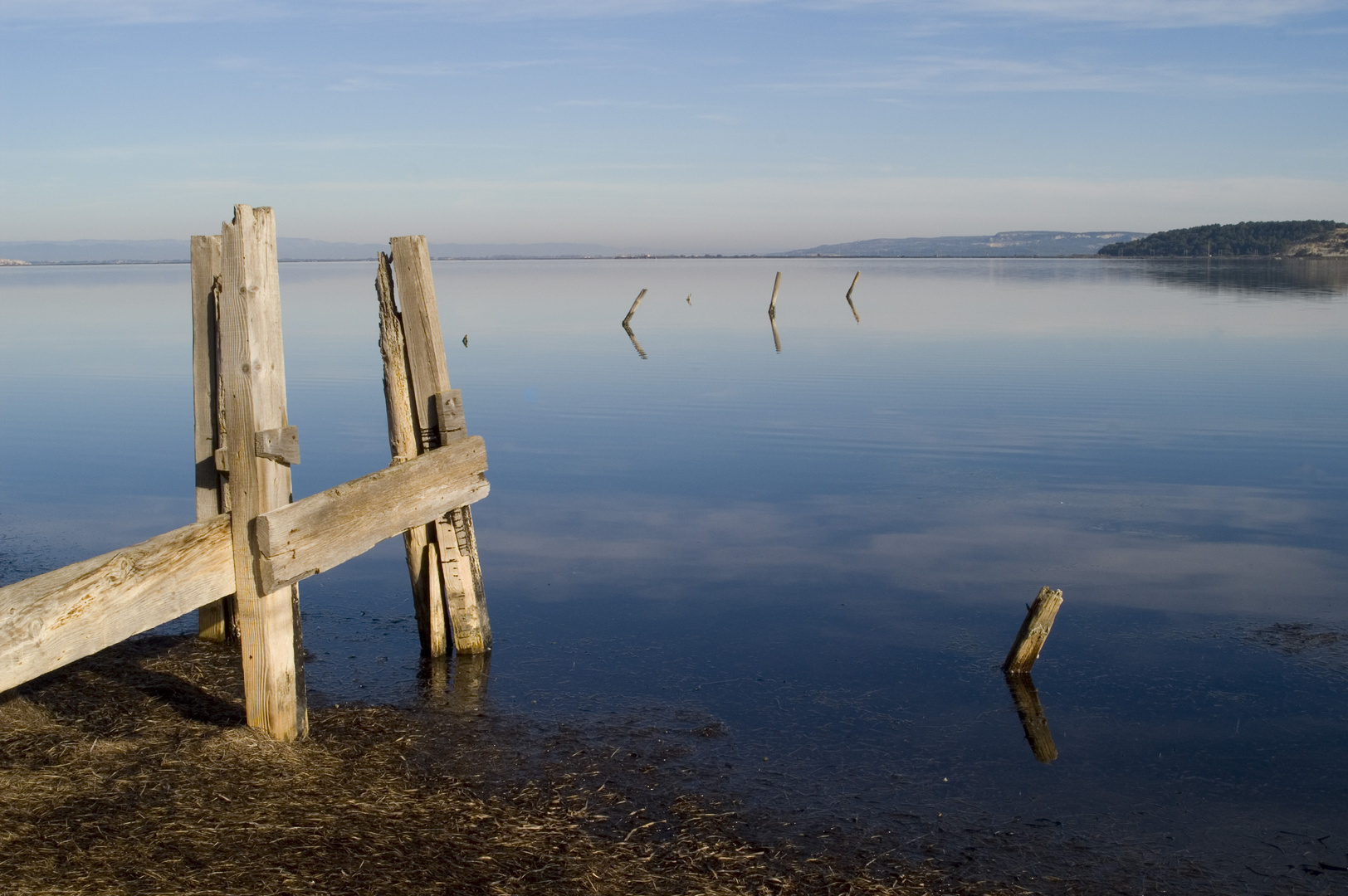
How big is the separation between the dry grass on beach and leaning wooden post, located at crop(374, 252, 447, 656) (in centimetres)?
181

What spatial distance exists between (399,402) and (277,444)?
2.54m

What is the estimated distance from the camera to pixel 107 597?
6.23 meters

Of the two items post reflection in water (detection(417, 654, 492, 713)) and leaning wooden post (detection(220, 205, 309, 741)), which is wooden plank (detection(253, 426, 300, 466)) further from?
post reflection in water (detection(417, 654, 492, 713))

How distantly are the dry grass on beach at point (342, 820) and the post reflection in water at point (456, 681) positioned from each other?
70cm

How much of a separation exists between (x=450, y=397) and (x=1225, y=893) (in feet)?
20.7

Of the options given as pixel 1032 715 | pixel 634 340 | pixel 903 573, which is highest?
pixel 634 340

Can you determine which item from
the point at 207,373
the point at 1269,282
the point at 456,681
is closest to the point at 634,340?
the point at 207,373

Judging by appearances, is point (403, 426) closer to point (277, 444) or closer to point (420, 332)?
point (420, 332)

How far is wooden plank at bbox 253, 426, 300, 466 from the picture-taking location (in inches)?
279

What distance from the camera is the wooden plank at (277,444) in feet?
23.2

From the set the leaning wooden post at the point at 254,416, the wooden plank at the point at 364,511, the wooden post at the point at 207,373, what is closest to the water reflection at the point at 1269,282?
the wooden plank at the point at 364,511

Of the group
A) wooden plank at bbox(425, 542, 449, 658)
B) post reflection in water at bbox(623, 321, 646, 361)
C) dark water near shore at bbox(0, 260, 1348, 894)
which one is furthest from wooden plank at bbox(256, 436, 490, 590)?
post reflection in water at bbox(623, 321, 646, 361)

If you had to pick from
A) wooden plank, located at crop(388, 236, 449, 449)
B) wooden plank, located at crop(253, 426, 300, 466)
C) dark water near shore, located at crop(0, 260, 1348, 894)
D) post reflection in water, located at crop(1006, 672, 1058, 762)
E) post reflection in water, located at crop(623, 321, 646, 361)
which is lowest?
post reflection in water, located at crop(1006, 672, 1058, 762)

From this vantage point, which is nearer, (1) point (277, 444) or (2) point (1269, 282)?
(1) point (277, 444)
